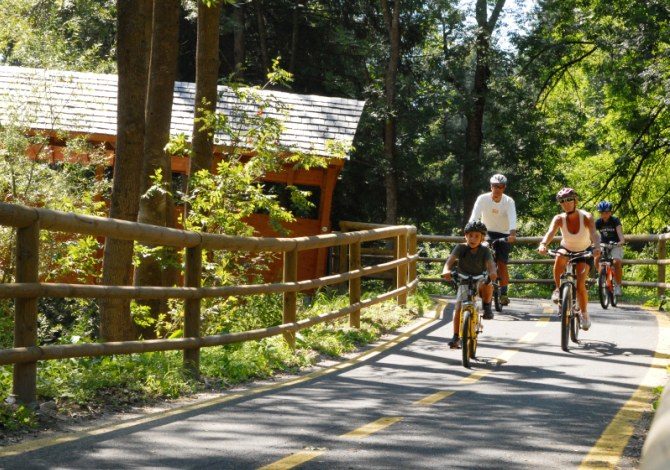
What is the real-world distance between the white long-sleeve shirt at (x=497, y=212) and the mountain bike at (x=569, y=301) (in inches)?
116

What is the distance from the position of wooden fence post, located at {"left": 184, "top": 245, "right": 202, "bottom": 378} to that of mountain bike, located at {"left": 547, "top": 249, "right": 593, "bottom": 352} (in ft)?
16.3

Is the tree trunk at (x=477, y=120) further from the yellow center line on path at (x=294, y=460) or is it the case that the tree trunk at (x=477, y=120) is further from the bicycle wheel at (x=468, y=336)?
the yellow center line on path at (x=294, y=460)

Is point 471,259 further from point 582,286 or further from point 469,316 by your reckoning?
point 582,286

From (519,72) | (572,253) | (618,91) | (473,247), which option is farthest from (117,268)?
(519,72)

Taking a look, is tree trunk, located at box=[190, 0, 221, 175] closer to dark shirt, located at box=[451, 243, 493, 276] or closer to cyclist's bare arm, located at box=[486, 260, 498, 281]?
dark shirt, located at box=[451, 243, 493, 276]

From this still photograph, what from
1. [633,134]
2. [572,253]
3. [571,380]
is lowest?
[571,380]

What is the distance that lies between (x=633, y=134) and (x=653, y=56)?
5.89m

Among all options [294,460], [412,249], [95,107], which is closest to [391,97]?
[95,107]

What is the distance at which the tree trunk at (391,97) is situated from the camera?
3631 cm

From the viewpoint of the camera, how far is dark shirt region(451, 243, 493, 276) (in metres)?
12.0

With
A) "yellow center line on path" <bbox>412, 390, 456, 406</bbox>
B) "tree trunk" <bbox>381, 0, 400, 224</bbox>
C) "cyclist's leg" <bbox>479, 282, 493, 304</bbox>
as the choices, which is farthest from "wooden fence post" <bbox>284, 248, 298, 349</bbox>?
"tree trunk" <bbox>381, 0, 400, 224</bbox>

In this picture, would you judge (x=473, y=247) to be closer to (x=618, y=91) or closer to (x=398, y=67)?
(x=618, y=91)

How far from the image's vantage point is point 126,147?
14.2 m

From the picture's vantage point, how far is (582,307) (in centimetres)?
1343
